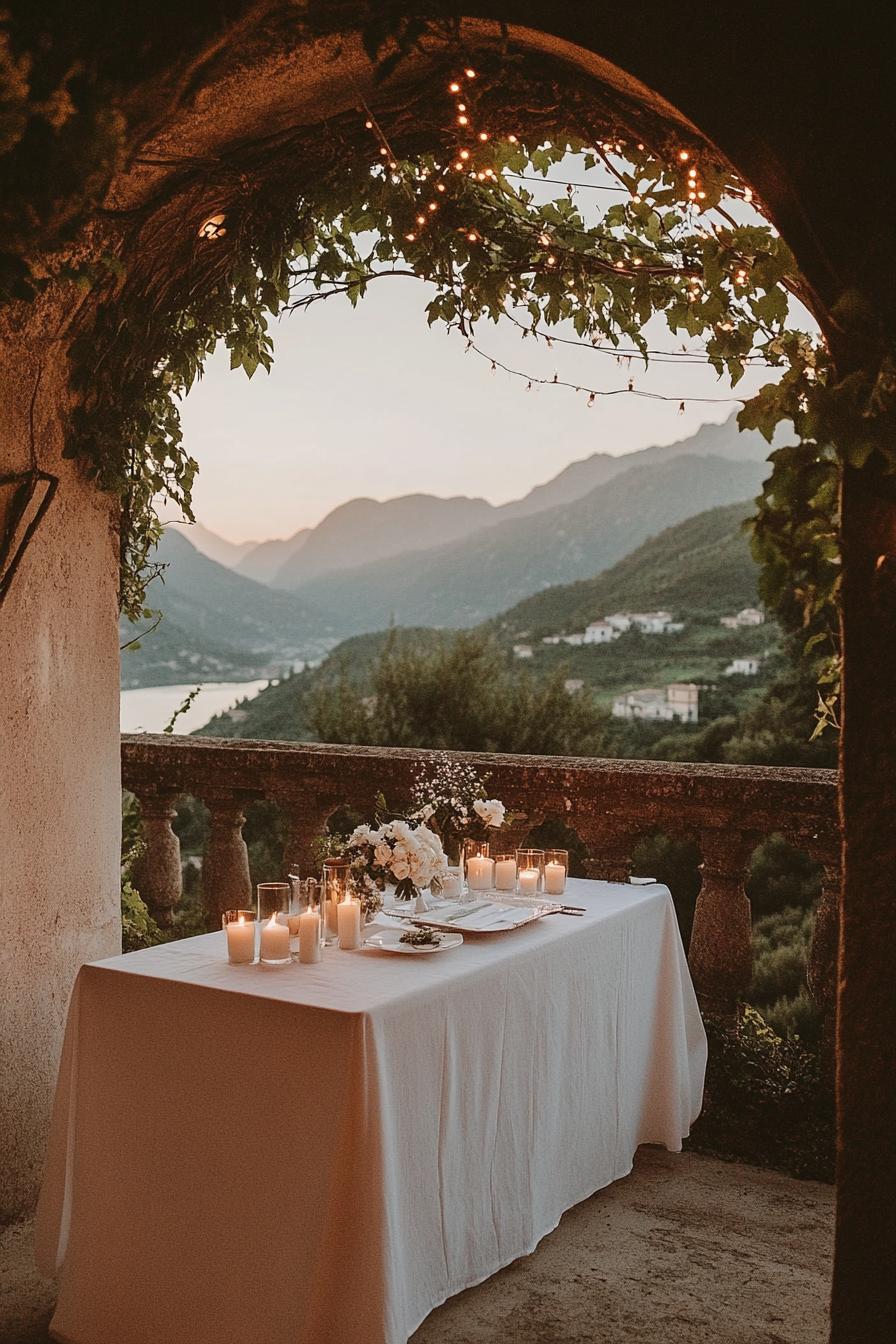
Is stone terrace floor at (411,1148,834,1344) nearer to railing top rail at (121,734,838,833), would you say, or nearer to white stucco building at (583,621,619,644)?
railing top rail at (121,734,838,833)

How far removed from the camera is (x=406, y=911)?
144 inches

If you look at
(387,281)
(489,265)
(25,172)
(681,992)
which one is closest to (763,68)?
(25,172)

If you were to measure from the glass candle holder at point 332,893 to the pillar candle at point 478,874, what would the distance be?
2.31 ft

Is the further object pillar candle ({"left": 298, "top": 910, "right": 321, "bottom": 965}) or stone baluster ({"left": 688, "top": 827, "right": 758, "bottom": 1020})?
stone baluster ({"left": 688, "top": 827, "right": 758, "bottom": 1020})

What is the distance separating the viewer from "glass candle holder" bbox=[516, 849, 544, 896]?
13.0 feet

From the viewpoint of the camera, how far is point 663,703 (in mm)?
15797

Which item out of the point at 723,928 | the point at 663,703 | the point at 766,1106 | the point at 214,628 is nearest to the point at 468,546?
the point at 663,703

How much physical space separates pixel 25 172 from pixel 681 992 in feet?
10.5

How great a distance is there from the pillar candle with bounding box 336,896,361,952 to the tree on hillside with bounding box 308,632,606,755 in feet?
30.2

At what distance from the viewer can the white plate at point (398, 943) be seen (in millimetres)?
3173

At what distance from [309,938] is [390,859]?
0.39 meters

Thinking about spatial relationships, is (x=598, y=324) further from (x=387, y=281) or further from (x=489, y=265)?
(x=387, y=281)

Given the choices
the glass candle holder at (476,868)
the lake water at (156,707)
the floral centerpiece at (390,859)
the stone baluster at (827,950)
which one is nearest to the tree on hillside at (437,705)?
the lake water at (156,707)

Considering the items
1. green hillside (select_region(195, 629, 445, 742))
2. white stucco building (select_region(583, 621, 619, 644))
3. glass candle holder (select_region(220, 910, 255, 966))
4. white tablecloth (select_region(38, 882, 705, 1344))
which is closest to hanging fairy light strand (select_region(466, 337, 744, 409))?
white tablecloth (select_region(38, 882, 705, 1344))
